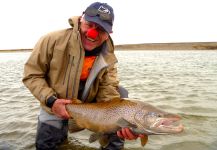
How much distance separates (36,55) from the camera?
463 cm

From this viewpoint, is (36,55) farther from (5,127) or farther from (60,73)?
(5,127)

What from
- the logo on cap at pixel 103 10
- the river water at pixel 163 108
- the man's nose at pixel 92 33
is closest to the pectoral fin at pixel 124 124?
the man's nose at pixel 92 33

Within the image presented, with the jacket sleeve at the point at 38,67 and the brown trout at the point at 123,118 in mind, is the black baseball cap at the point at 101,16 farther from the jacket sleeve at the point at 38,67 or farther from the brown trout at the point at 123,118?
the brown trout at the point at 123,118

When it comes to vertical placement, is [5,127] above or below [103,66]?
below

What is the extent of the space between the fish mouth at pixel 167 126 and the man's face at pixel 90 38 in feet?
4.79

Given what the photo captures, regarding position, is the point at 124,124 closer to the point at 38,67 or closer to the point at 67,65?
the point at 67,65

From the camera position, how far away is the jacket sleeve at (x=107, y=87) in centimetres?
511

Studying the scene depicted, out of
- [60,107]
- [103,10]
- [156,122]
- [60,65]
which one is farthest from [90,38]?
[156,122]

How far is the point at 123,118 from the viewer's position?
13.3ft

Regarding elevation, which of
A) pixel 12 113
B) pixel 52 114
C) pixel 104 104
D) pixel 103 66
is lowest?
pixel 12 113

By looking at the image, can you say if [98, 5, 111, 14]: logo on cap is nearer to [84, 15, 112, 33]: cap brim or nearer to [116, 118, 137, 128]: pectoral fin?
[84, 15, 112, 33]: cap brim

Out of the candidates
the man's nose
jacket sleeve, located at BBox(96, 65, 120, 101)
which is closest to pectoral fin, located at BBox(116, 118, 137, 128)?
jacket sleeve, located at BBox(96, 65, 120, 101)

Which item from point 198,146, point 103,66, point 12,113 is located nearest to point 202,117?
point 198,146

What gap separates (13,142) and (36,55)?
6.95 ft
